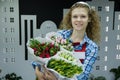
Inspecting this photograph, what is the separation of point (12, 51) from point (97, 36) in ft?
11.6

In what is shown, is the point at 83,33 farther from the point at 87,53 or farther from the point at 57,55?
the point at 57,55

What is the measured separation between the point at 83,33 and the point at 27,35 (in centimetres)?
351

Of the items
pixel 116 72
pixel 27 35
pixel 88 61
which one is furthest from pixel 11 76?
pixel 88 61

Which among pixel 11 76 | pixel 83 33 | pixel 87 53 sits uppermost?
pixel 83 33

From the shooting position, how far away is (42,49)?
1.52 meters

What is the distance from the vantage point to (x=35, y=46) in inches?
60.8

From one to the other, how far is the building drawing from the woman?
129 inches

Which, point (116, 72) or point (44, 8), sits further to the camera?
point (116, 72)

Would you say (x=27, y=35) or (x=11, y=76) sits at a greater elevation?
(x=27, y=35)

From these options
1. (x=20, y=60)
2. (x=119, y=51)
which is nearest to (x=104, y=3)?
(x=119, y=51)

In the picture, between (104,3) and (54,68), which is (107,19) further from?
(54,68)

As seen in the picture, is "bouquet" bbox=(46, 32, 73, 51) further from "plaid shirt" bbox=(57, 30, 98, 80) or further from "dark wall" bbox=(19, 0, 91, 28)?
"dark wall" bbox=(19, 0, 91, 28)

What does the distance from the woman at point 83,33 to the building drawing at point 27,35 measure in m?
3.27

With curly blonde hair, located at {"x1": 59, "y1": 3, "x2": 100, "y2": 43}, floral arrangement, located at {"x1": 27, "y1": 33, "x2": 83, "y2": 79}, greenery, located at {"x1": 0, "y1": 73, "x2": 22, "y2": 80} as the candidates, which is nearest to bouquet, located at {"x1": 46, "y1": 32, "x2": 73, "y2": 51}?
floral arrangement, located at {"x1": 27, "y1": 33, "x2": 83, "y2": 79}
